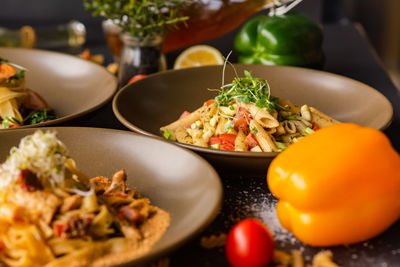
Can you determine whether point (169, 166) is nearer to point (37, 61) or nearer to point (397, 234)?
point (397, 234)

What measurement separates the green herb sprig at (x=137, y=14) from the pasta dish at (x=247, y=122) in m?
0.70

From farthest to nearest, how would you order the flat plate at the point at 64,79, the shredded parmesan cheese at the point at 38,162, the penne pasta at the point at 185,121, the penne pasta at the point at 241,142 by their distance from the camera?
the flat plate at the point at 64,79 < the penne pasta at the point at 185,121 < the penne pasta at the point at 241,142 < the shredded parmesan cheese at the point at 38,162

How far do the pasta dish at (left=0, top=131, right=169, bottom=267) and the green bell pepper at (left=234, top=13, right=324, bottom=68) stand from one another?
5.71ft

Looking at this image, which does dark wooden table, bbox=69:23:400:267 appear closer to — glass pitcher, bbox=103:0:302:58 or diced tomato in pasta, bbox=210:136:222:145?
diced tomato in pasta, bbox=210:136:222:145

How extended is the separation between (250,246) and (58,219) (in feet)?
1.62

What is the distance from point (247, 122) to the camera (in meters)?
2.04

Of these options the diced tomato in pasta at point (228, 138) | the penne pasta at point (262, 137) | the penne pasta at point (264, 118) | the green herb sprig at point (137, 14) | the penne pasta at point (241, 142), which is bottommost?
the diced tomato in pasta at point (228, 138)

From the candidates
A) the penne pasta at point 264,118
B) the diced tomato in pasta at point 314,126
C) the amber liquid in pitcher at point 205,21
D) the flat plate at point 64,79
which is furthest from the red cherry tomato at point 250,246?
the amber liquid in pitcher at point 205,21

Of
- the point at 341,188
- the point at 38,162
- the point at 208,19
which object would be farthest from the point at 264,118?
the point at 208,19

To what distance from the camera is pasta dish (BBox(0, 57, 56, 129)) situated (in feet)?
7.25

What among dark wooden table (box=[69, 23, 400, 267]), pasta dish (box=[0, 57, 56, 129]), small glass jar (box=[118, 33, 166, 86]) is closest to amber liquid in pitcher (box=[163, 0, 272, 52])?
small glass jar (box=[118, 33, 166, 86])

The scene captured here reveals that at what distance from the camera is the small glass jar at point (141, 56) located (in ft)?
9.03

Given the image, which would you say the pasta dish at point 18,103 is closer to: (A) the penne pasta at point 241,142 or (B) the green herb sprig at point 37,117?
(B) the green herb sprig at point 37,117

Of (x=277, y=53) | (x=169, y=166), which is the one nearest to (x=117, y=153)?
(x=169, y=166)
